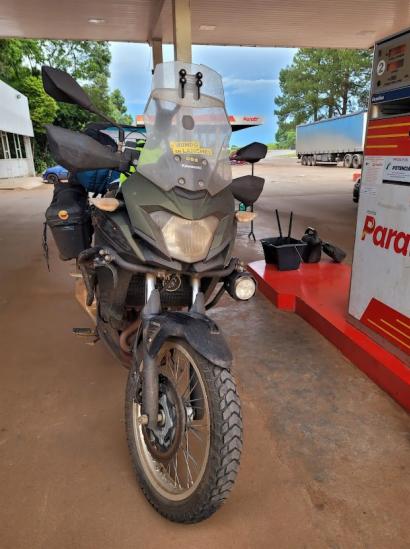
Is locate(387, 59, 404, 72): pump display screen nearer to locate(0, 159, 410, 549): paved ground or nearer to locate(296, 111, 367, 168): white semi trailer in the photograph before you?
locate(0, 159, 410, 549): paved ground

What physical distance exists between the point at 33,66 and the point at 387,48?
32818mm

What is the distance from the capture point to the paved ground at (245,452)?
68.2 inches

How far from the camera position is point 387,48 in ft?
9.25

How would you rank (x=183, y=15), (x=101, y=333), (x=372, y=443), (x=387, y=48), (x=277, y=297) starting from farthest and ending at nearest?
1. (x=183, y=15)
2. (x=277, y=297)
3. (x=387, y=48)
4. (x=101, y=333)
5. (x=372, y=443)

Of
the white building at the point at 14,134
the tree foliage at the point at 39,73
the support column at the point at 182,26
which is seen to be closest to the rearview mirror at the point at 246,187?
the support column at the point at 182,26

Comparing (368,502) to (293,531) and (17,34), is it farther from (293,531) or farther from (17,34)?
(17,34)

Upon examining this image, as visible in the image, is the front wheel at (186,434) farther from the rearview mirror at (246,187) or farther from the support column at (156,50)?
the support column at (156,50)

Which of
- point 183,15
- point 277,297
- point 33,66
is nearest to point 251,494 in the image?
point 277,297

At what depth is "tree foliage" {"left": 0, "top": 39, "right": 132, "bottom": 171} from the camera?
27.0 m

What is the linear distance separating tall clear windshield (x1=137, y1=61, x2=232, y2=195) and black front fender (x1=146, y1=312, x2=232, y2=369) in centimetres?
53

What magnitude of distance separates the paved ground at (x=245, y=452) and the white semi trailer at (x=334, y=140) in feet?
73.9

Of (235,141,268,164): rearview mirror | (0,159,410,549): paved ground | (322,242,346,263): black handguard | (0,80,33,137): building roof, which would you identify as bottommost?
(0,159,410,549): paved ground

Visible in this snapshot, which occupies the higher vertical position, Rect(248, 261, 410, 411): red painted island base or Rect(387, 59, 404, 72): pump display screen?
Rect(387, 59, 404, 72): pump display screen

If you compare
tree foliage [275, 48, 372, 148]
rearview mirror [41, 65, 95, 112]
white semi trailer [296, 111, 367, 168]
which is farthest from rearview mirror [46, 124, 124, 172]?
tree foliage [275, 48, 372, 148]
